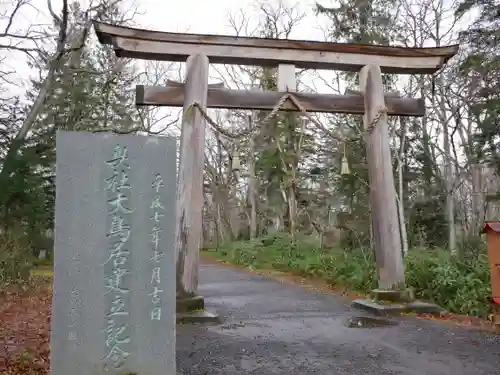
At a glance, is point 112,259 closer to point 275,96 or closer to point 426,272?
point 275,96

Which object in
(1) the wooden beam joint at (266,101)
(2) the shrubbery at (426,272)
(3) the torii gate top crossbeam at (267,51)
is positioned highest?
(3) the torii gate top crossbeam at (267,51)

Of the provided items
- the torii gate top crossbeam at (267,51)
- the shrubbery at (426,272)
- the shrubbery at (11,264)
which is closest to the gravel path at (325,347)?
the shrubbery at (426,272)

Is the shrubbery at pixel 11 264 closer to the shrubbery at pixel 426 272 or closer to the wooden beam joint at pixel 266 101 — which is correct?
the wooden beam joint at pixel 266 101

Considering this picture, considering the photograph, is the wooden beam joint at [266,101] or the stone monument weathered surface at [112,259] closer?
the stone monument weathered surface at [112,259]

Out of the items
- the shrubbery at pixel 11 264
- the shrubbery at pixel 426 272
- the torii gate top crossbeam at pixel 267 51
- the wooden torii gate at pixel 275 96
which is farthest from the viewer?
Result: the shrubbery at pixel 11 264

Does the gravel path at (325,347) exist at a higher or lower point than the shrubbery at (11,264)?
lower

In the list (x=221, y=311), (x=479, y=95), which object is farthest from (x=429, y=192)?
(x=221, y=311)

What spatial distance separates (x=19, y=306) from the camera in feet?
31.5

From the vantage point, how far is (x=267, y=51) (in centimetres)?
843

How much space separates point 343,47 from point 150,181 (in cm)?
607

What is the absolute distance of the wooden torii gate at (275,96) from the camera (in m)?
7.70

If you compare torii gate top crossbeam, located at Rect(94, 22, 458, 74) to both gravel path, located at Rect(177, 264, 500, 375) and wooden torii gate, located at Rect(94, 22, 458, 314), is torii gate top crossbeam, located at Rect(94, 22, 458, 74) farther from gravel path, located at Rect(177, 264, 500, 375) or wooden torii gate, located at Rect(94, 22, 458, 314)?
gravel path, located at Rect(177, 264, 500, 375)

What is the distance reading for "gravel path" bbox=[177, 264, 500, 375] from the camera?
478 cm

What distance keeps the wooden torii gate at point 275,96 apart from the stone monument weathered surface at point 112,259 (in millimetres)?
3580
